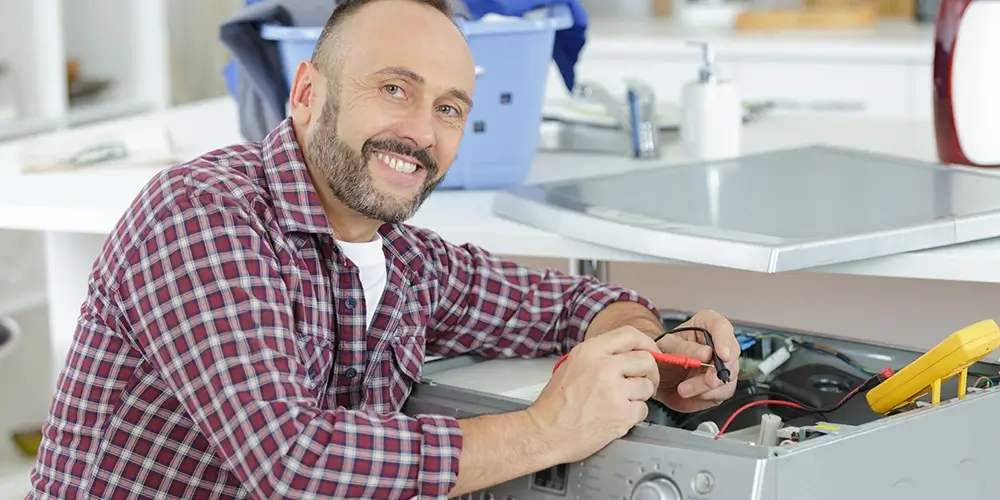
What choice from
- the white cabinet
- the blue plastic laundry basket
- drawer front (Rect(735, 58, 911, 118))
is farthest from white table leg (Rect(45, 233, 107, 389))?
drawer front (Rect(735, 58, 911, 118))

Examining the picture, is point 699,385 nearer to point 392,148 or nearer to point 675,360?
point 675,360

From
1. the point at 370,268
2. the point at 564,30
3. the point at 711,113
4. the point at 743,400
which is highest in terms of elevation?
the point at 564,30

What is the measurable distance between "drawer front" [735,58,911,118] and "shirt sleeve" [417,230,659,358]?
202cm

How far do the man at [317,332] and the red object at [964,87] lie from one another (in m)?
0.61

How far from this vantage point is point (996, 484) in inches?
41.3

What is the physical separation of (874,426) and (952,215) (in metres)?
0.47

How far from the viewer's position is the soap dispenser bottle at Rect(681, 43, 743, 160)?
1.81m

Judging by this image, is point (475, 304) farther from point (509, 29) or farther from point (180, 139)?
point (180, 139)

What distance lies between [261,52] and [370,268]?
24.4 inches

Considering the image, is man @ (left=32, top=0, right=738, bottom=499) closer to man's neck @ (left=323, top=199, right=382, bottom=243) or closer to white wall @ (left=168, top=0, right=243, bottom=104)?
man's neck @ (left=323, top=199, right=382, bottom=243)

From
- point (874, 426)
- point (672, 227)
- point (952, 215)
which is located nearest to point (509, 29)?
point (672, 227)

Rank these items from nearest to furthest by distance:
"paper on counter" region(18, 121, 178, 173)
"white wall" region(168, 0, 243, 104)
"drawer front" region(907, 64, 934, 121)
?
→ "paper on counter" region(18, 121, 178, 173) < "drawer front" region(907, 64, 934, 121) < "white wall" region(168, 0, 243, 104)

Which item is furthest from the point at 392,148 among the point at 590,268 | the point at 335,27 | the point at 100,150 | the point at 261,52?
the point at 100,150

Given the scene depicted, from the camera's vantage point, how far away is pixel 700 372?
117 centimetres
